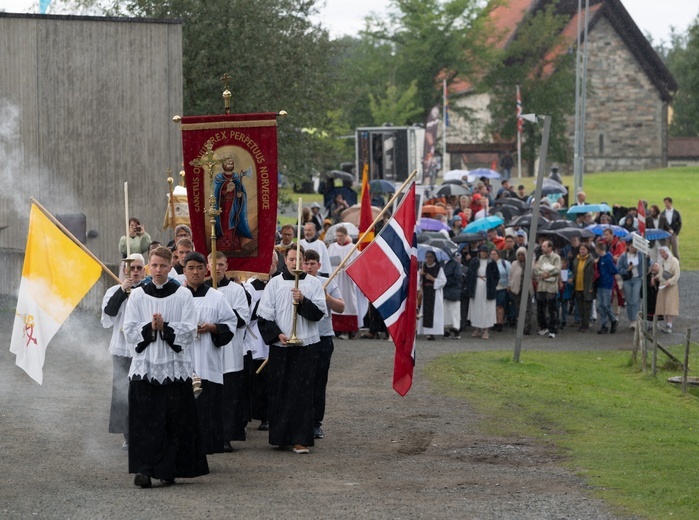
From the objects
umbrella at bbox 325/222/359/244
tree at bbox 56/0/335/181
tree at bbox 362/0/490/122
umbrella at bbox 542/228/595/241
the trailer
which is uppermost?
tree at bbox 362/0/490/122

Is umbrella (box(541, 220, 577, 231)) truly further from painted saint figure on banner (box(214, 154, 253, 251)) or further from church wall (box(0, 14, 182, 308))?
painted saint figure on banner (box(214, 154, 253, 251))

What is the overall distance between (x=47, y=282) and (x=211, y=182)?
184 centimetres

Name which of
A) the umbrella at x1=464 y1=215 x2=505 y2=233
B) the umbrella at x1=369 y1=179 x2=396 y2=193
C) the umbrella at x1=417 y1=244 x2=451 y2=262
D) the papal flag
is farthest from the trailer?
the papal flag

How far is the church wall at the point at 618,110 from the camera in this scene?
8506 cm

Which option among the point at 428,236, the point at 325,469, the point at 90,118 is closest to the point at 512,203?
the point at 428,236

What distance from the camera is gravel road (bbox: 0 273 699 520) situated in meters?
10.5

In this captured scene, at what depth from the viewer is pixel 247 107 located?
34156mm

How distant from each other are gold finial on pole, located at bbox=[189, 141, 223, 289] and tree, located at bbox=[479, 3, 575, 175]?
59450mm

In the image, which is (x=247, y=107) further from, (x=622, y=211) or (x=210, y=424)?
(x=210, y=424)

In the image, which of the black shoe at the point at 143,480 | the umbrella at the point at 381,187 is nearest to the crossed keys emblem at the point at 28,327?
the black shoe at the point at 143,480

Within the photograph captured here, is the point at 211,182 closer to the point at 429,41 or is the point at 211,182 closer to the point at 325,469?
the point at 325,469

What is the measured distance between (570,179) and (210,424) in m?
60.9

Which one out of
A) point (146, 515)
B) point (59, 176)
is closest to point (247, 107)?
point (59, 176)

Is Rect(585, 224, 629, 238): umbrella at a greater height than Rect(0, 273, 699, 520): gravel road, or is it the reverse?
Rect(585, 224, 629, 238): umbrella
